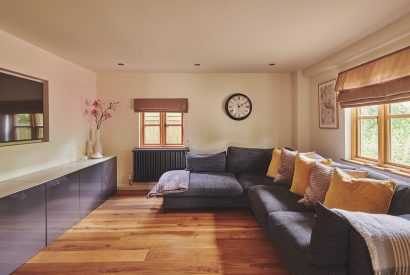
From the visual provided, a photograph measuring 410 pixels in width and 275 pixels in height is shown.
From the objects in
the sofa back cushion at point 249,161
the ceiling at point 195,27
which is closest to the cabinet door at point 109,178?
the ceiling at point 195,27

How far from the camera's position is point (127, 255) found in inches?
95.3

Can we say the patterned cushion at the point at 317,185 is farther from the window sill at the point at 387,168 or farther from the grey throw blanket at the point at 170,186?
the grey throw blanket at the point at 170,186

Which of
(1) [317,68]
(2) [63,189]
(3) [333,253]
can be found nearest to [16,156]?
(2) [63,189]

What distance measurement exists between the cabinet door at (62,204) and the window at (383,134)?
12.1ft

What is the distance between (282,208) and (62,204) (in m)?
2.43

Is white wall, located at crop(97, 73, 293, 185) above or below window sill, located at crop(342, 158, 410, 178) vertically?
above

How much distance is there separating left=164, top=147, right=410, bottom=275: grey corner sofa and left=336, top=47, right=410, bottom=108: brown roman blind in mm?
842

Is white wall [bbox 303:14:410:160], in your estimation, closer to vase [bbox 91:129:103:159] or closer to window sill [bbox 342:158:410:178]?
window sill [bbox 342:158:410:178]

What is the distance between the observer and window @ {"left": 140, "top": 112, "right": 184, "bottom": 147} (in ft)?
15.6

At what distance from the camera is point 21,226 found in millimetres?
2215

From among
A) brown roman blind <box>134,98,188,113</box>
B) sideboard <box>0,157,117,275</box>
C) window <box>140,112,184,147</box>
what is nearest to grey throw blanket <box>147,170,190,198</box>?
sideboard <box>0,157,117,275</box>

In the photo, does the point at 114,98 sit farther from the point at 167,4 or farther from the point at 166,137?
the point at 167,4

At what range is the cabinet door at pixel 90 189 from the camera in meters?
3.32

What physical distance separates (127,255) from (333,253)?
1849mm
